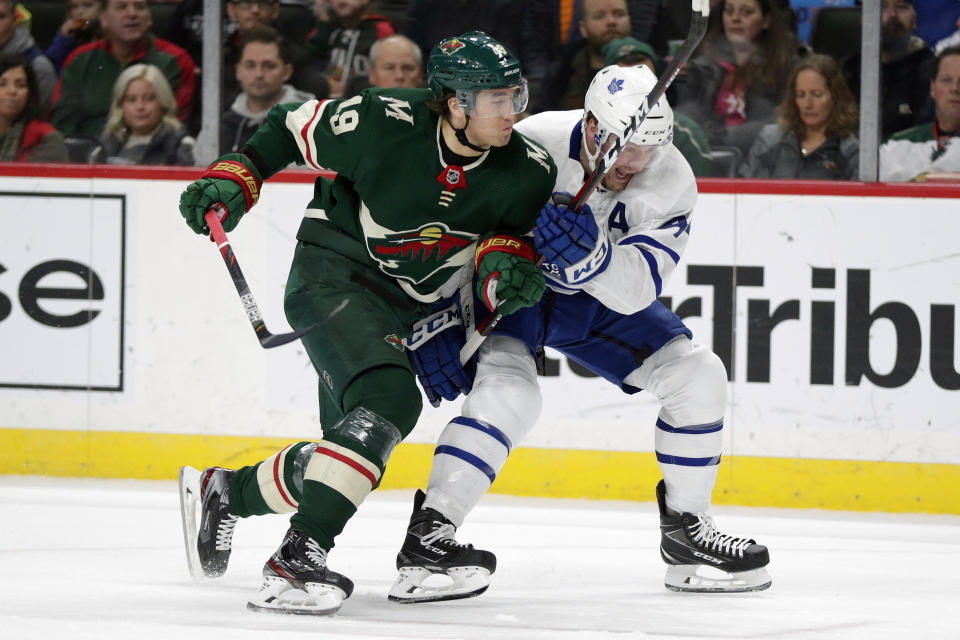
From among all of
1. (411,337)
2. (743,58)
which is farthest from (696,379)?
(743,58)

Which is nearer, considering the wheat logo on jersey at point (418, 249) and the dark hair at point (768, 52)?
the wheat logo on jersey at point (418, 249)

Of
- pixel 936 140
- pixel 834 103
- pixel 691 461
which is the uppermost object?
pixel 834 103

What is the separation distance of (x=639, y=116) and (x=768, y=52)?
1.99 m

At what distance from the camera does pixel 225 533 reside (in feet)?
10.1

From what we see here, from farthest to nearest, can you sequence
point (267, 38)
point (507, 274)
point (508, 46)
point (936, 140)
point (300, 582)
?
point (267, 38) → point (508, 46) → point (936, 140) → point (507, 274) → point (300, 582)

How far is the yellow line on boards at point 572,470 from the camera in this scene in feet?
14.2

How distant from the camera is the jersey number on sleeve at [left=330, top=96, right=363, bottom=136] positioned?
282 cm

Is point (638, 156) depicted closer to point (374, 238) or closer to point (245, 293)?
point (374, 238)

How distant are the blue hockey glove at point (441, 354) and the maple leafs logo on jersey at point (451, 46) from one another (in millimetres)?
565

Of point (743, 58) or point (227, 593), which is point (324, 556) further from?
point (743, 58)

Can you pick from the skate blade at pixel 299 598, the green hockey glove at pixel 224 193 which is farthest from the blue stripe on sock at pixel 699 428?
the green hockey glove at pixel 224 193

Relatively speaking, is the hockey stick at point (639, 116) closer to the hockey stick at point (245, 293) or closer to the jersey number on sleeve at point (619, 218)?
the jersey number on sleeve at point (619, 218)

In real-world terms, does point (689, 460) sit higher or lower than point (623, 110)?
lower

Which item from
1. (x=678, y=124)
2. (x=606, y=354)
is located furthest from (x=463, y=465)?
(x=678, y=124)
